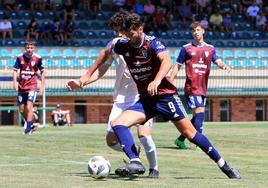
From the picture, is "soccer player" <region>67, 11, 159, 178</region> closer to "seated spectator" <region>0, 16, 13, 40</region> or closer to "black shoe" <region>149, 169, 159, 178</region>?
"black shoe" <region>149, 169, 159, 178</region>

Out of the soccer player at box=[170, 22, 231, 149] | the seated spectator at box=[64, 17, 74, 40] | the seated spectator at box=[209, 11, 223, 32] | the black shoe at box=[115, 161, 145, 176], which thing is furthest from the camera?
the seated spectator at box=[209, 11, 223, 32]

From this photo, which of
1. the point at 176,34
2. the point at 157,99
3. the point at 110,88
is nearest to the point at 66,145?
the point at 157,99

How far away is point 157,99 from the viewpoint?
38.0ft

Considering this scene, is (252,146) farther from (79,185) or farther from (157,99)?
(79,185)

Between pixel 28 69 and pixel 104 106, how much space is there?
12959mm

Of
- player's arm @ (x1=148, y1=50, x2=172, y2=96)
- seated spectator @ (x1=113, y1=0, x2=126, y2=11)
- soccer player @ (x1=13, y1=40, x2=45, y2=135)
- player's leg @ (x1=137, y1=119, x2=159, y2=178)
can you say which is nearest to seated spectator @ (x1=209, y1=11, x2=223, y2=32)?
seated spectator @ (x1=113, y1=0, x2=126, y2=11)

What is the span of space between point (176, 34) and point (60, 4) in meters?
5.69

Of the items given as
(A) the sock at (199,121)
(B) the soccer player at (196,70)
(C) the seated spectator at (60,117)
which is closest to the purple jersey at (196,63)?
(B) the soccer player at (196,70)

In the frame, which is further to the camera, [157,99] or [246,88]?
[246,88]

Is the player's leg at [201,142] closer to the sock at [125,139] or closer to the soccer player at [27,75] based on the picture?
the sock at [125,139]

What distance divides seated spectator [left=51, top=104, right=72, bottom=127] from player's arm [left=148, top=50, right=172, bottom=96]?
2165 cm

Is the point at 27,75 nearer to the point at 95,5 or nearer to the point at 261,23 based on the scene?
the point at 95,5

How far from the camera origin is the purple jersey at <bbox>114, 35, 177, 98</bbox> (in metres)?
11.4

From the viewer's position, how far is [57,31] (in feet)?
129
